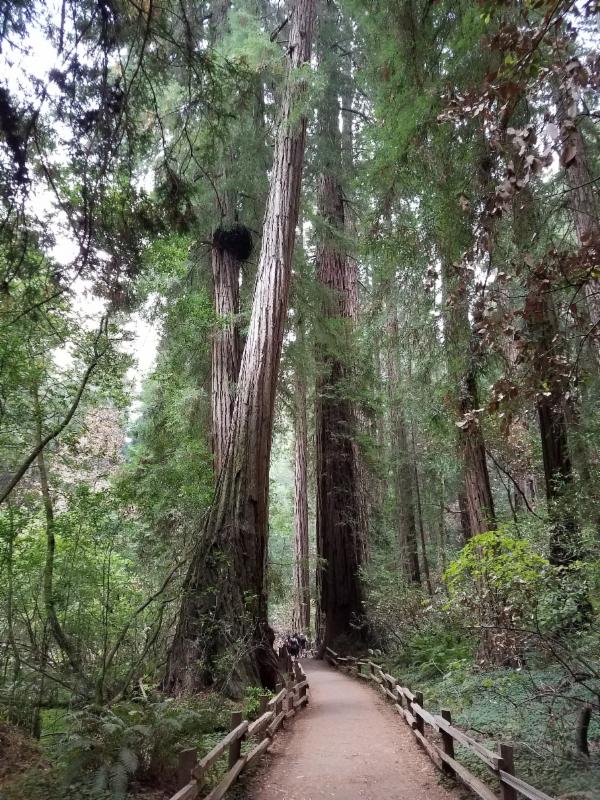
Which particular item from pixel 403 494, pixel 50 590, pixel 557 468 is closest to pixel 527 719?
pixel 557 468

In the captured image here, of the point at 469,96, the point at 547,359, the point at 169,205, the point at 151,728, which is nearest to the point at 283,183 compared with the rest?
the point at 169,205

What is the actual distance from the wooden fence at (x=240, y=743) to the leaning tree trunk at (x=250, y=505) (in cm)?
57

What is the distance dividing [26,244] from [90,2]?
2.04 metres

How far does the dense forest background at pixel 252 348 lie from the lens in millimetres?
4246

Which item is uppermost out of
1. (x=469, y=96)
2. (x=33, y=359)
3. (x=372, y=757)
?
(x=469, y=96)

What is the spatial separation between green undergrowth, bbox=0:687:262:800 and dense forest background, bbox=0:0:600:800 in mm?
29

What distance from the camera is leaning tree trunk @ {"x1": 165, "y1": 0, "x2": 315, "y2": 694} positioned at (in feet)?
23.8

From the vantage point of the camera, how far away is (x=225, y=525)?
322 inches

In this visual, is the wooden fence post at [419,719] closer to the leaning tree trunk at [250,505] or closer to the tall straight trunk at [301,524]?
the leaning tree trunk at [250,505]

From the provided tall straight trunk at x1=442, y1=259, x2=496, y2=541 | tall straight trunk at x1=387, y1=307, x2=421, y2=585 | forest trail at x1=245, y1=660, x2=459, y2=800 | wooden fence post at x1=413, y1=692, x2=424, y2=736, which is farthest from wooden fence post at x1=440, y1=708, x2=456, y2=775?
tall straight trunk at x1=387, y1=307, x2=421, y2=585

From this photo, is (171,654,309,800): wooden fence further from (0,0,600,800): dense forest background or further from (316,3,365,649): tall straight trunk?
(316,3,365,649): tall straight trunk

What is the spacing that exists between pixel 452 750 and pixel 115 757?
342 cm

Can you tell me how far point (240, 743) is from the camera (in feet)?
16.9

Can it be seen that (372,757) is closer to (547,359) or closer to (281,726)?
(281,726)
